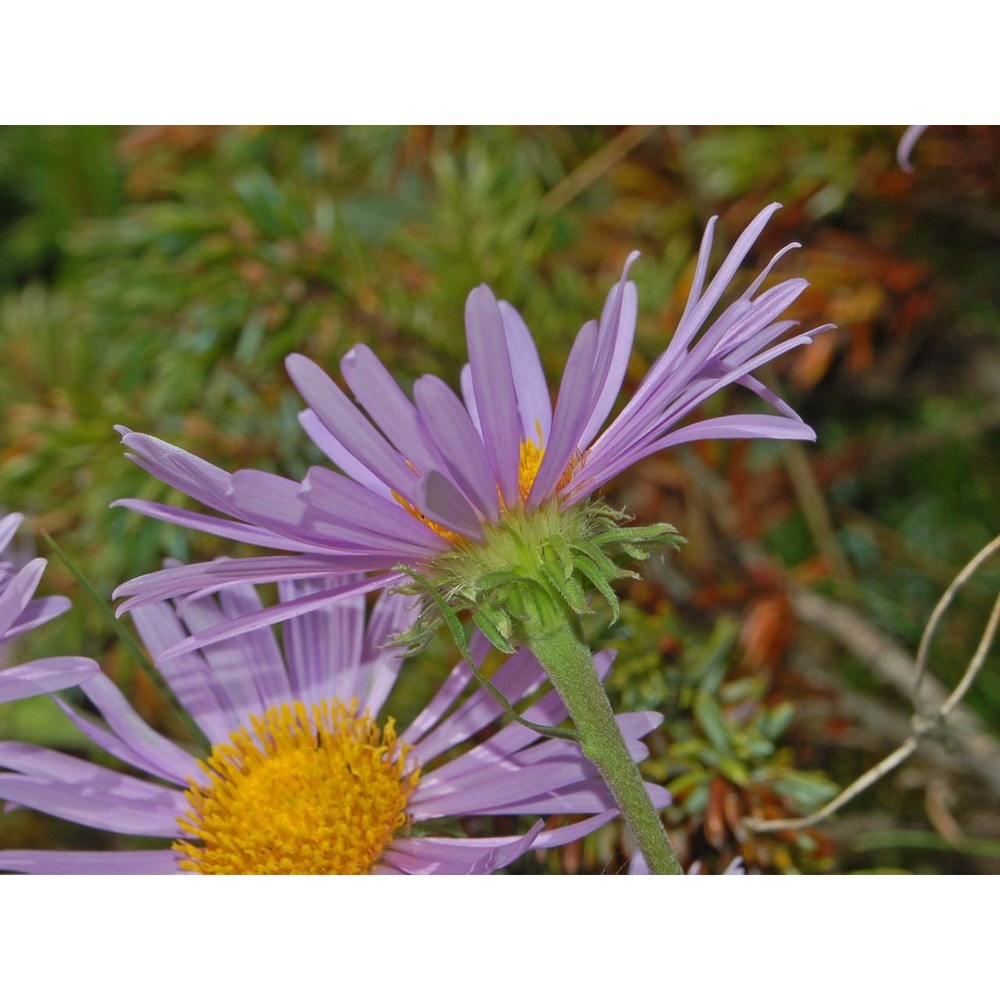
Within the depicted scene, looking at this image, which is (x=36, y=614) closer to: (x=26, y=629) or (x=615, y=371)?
(x=26, y=629)

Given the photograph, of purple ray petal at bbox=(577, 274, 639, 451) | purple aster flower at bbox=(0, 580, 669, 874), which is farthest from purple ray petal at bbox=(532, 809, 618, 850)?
purple ray petal at bbox=(577, 274, 639, 451)

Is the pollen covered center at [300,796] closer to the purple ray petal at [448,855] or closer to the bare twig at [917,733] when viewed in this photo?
the purple ray petal at [448,855]

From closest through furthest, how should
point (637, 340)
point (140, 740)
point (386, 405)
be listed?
point (386, 405), point (140, 740), point (637, 340)

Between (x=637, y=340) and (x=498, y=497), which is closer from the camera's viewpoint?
(x=498, y=497)

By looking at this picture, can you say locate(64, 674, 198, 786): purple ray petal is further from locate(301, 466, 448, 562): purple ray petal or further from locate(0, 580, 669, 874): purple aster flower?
locate(301, 466, 448, 562): purple ray petal

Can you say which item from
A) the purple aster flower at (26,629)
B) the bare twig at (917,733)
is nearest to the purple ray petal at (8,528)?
the purple aster flower at (26,629)

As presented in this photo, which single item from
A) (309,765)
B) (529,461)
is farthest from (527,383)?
(309,765)
